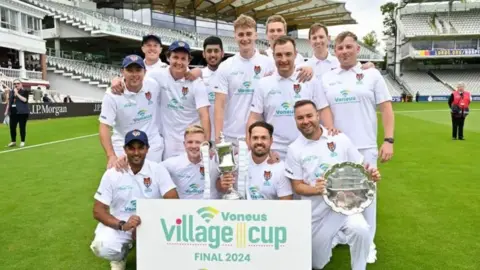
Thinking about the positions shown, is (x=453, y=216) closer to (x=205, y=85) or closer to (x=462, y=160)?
(x=205, y=85)

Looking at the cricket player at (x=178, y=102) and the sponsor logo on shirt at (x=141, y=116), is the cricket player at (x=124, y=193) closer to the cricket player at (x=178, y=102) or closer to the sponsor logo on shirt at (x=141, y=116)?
the sponsor logo on shirt at (x=141, y=116)

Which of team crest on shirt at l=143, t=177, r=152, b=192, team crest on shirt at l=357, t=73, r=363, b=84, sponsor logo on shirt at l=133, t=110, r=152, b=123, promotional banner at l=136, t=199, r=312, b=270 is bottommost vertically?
promotional banner at l=136, t=199, r=312, b=270

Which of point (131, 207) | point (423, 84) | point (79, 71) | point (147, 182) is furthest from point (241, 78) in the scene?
point (423, 84)

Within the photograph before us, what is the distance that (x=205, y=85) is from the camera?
502cm

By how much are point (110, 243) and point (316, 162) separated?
1.94 meters

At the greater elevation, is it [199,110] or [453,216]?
[199,110]

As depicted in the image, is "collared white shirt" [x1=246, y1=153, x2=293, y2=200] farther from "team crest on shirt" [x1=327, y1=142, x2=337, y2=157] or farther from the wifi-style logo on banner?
the wifi-style logo on banner

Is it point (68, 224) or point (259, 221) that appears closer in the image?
point (259, 221)

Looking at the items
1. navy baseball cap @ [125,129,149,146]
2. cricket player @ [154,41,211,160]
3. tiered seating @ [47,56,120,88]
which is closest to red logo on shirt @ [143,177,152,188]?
navy baseball cap @ [125,129,149,146]


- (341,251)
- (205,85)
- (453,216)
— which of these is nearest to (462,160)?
(453,216)

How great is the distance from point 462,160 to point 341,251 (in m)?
7.11

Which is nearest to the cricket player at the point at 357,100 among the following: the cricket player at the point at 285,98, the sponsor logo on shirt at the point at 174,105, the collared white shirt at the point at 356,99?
the collared white shirt at the point at 356,99

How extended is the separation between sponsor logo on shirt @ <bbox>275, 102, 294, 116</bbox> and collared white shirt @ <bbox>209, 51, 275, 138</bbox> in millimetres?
446

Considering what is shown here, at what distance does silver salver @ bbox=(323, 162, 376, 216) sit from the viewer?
3518 mm
